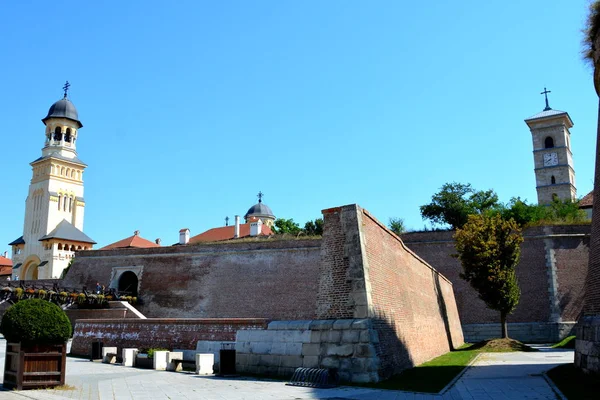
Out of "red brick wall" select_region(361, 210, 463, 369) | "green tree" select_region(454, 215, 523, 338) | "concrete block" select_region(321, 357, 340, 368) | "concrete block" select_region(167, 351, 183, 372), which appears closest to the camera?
"concrete block" select_region(321, 357, 340, 368)

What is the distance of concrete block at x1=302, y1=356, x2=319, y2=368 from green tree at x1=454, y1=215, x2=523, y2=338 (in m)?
13.2

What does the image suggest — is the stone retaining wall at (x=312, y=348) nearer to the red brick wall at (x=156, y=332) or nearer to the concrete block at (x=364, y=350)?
the concrete block at (x=364, y=350)

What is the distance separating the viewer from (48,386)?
32.4 feet

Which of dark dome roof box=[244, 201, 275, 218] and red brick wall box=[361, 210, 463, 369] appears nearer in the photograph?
red brick wall box=[361, 210, 463, 369]

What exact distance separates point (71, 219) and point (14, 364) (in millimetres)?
52577

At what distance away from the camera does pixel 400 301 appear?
14.1 metres

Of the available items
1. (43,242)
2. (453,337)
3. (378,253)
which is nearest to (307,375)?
(378,253)

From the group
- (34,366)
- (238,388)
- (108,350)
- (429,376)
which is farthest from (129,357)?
(429,376)

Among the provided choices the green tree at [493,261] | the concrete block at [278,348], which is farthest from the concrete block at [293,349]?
the green tree at [493,261]

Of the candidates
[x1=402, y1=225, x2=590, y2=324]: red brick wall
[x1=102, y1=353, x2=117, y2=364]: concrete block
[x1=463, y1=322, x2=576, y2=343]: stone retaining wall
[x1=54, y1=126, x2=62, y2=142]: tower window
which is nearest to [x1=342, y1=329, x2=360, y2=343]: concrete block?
[x1=102, y1=353, x2=117, y2=364]: concrete block

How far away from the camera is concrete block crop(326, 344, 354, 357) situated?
1120 centimetres

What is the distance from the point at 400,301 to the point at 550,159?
1921 inches

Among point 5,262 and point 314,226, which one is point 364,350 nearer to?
point 314,226

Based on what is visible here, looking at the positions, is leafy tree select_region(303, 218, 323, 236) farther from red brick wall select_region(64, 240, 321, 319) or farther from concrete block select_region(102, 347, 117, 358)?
concrete block select_region(102, 347, 117, 358)
